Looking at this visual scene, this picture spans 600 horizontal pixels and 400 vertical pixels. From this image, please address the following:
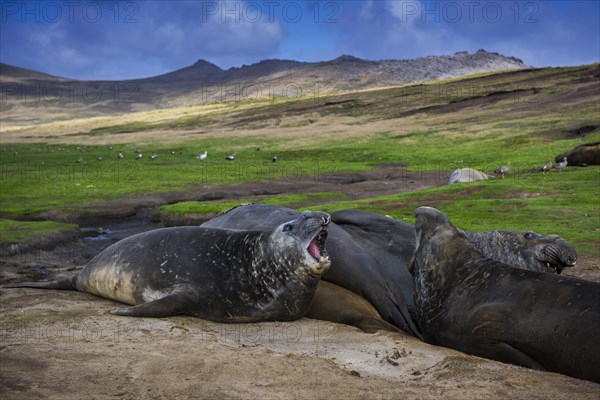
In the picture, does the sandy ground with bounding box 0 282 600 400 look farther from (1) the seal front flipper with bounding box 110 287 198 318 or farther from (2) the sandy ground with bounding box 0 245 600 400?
(1) the seal front flipper with bounding box 110 287 198 318

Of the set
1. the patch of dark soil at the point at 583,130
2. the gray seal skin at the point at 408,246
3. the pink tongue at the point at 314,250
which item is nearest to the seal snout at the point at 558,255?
the gray seal skin at the point at 408,246

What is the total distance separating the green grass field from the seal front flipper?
12.1 meters

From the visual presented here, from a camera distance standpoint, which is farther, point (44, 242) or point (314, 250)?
point (44, 242)

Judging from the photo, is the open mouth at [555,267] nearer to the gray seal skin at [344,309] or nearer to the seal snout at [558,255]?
the seal snout at [558,255]

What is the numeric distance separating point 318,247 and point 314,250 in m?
0.12

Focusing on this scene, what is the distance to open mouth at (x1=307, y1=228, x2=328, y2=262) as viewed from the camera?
9938 mm

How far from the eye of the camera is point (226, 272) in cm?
1067

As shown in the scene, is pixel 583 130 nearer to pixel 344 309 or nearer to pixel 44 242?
pixel 44 242

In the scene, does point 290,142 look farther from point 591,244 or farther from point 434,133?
point 591,244

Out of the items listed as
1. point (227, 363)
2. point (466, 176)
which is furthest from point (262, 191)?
point (227, 363)

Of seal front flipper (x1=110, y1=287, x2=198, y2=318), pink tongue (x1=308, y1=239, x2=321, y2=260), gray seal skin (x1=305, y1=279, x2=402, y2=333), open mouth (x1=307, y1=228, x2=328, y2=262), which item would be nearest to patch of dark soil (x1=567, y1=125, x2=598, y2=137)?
gray seal skin (x1=305, y1=279, x2=402, y2=333)

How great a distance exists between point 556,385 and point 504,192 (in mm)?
24318

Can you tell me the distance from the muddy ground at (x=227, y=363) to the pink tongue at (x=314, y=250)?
1.04 metres

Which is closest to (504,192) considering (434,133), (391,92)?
(434,133)
